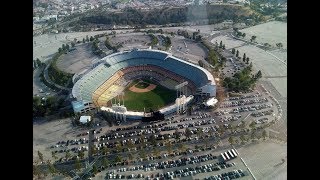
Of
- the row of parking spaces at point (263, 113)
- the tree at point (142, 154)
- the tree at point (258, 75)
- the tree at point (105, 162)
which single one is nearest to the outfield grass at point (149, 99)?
the tree at point (142, 154)

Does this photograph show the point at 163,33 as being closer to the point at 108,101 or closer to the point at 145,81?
the point at 145,81

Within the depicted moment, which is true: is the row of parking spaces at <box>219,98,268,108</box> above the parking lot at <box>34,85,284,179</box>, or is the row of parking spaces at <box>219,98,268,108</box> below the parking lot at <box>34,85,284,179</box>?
above

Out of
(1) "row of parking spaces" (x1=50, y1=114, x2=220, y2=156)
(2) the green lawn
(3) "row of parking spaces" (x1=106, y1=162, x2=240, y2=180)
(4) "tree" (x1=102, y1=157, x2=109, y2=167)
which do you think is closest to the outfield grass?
Answer: (2) the green lawn

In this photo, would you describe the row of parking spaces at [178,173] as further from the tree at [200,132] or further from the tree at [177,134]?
the tree at [200,132]

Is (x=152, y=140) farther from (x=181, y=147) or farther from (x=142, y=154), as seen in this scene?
(x=181, y=147)

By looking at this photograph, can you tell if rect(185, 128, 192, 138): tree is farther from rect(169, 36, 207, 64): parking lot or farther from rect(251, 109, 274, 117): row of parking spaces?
rect(169, 36, 207, 64): parking lot
